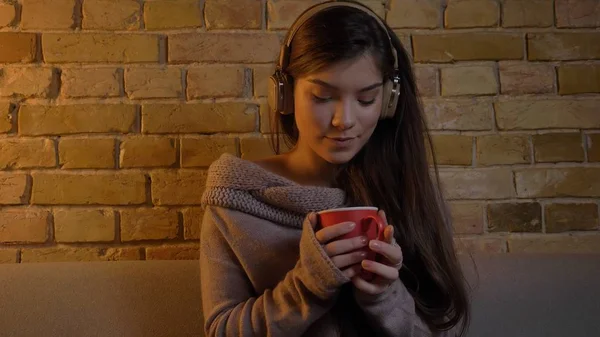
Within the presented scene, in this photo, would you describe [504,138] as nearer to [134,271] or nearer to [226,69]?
[226,69]

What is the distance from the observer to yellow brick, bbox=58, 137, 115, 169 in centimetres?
134

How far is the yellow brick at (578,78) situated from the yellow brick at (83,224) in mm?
1115

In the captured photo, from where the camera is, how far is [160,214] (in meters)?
1.36

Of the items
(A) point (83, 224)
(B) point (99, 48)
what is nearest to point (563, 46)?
(B) point (99, 48)

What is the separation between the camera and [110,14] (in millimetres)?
1341

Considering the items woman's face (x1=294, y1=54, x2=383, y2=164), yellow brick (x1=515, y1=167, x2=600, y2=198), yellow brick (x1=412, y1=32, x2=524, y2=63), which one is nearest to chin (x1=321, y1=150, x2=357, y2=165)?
woman's face (x1=294, y1=54, x2=383, y2=164)

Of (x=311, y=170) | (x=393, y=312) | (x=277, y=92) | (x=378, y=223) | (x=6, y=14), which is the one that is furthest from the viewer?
(x=6, y=14)

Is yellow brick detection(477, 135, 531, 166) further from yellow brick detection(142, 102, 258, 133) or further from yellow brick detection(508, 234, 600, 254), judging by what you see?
yellow brick detection(142, 102, 258, 133)

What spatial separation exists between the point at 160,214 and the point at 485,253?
76 cm

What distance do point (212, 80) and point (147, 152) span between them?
228 millimetres

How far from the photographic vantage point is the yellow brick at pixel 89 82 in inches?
52.7

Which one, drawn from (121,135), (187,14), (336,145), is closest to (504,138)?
(336,145)

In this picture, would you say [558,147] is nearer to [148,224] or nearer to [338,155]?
[338,155]

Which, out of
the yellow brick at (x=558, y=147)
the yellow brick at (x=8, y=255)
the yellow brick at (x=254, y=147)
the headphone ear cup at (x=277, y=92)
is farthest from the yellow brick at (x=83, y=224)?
the yellow brick at (x=558, y=147)
